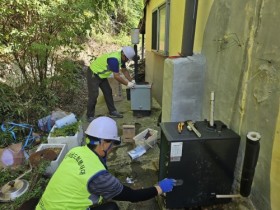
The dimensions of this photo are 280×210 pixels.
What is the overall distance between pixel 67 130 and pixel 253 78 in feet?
10.8

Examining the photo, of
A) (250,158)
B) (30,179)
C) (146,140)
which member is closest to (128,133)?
(146,140)

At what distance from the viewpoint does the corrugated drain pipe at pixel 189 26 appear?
358cm

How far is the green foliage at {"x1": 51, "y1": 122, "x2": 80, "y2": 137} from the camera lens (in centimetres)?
438

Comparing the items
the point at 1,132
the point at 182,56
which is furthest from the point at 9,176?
the point at 182,56

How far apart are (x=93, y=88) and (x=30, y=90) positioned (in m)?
1.46

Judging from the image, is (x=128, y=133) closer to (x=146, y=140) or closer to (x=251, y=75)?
(x=146, y=140)

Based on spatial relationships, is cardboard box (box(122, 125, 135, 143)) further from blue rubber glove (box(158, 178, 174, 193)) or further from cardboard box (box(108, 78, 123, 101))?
cardboard box (box(108, 78, 123, 101))

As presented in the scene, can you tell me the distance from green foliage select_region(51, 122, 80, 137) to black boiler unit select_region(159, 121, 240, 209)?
2236mm

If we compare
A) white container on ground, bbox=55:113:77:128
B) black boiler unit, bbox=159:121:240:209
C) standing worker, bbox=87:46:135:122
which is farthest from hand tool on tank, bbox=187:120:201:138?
standing worker, bbox=87:46:135:122

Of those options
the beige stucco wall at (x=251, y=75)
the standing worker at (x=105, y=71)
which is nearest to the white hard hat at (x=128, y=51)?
the standing worker at (x=105, y=71)

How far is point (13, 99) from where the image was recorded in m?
5.27

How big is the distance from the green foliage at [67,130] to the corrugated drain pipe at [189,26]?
2327 mm

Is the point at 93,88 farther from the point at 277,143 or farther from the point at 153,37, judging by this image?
the point at 277,143

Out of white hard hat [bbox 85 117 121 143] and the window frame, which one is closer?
white hard hat [bbox 85 117 121 143]
